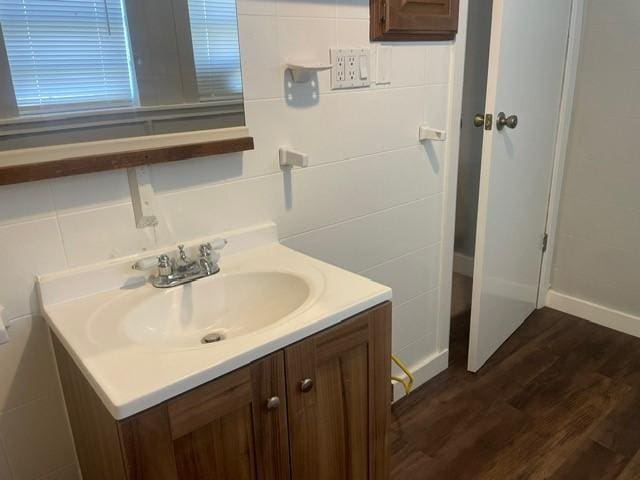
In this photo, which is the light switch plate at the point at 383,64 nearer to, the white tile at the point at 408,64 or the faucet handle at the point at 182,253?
the white tile at the point at 408,64

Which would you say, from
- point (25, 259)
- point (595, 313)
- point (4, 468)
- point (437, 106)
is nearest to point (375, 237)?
point (437, 106)

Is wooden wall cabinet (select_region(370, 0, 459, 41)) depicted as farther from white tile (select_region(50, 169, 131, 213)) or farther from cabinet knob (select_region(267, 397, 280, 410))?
cabinet knob (select_region(267, 397, 280, 410))

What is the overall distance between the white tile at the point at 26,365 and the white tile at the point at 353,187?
668 mm

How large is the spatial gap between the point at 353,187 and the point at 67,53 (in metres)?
0.89

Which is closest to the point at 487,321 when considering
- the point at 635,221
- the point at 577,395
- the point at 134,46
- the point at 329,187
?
the point at 577,395

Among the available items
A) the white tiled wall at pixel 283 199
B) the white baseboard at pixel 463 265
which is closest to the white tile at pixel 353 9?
the white tiled wall at pixel 283 199

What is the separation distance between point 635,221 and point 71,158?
2307 mm

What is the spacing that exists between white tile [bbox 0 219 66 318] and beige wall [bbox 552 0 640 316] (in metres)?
2.27

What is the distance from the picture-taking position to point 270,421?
102cm

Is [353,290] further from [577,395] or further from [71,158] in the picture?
[577,395]

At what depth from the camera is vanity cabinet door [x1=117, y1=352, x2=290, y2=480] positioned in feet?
2.79

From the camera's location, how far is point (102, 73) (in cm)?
109

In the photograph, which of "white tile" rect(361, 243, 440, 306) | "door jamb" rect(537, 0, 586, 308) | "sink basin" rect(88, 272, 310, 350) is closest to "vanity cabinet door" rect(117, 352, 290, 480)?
"sink basin" rect(88, 272, 310, 350)

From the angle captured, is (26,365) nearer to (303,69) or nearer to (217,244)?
(217,244)
